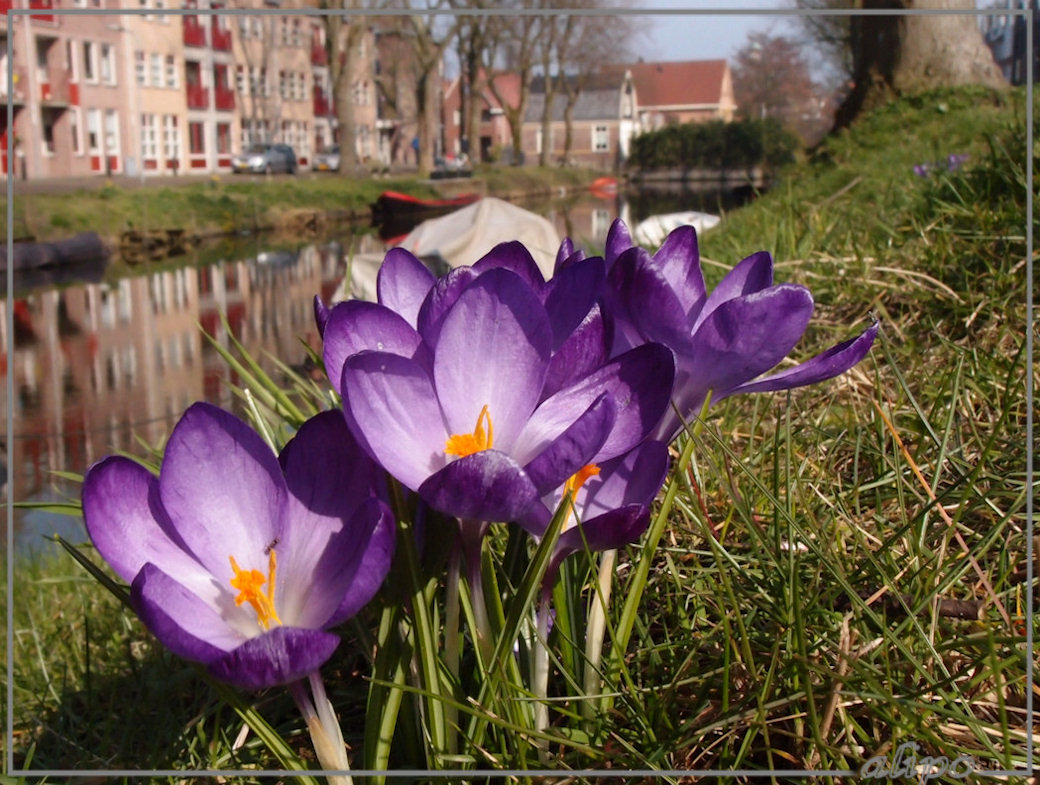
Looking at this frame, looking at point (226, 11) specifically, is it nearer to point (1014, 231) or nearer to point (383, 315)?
point (383, 315)

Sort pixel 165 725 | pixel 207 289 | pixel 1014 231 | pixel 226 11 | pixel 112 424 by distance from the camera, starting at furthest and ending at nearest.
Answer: pixel 207 289 → pixel 112 424 → pixel 1014 231 → pixel 165 725 → pixel 226 11

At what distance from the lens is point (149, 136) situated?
3247 cm

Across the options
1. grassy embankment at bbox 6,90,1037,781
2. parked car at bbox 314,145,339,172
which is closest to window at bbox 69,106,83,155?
parked car at bbox 314,145,339,172

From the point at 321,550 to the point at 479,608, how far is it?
0.36ft

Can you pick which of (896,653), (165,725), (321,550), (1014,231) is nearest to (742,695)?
(896,653)

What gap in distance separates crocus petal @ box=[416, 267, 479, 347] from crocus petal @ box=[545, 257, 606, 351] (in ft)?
0.18

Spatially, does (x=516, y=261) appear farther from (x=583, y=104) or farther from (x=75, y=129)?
(x=583, y=104)

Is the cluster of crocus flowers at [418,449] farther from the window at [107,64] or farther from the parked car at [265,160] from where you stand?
the parked car at [265,160]

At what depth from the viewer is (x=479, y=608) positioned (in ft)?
2.12

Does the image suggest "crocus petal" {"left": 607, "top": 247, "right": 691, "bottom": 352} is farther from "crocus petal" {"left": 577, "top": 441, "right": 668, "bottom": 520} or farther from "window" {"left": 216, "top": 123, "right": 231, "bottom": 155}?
"window" {"left": 216, "top": 123, "right": 231, "bottom": 155}

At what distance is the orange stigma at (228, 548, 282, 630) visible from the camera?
0.57m

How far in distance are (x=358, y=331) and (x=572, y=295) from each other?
0.14 metres

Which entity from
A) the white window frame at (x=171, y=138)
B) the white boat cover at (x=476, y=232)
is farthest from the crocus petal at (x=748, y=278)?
the white window frame at (x=171, y=138)

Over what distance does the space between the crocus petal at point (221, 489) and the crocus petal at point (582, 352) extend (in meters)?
0.17
